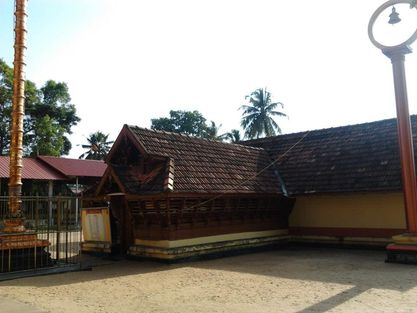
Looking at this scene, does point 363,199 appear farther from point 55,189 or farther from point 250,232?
point 55,189

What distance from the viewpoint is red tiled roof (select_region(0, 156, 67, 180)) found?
24438mm

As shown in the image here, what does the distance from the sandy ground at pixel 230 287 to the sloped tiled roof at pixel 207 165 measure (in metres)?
2.40

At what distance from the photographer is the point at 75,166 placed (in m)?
28.8

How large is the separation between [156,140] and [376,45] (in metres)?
7.15

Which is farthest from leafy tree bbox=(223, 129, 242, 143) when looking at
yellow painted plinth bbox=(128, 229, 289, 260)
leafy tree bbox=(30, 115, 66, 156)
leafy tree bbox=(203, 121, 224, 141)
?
yellow painted plinth bbox=(128, 229, 289, 260)

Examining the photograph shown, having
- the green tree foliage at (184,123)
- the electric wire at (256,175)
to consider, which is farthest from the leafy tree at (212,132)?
the electric wire at (256,175)

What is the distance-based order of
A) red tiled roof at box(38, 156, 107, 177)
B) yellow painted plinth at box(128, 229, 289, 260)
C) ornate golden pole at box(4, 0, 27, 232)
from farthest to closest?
red tiled roof at box(38, 156, 107, 177)
yellow painted plinth at box(128, 229, 289, 260)
ornate golden pole at box(4, 0, 27, 232)

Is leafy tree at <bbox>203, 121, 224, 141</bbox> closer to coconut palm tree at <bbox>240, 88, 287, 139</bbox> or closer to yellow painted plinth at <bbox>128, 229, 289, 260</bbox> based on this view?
coconut palm tree at <bbox>240, 88, 287, 139</bbox>

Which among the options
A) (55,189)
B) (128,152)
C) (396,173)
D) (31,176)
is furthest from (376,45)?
(55,189)

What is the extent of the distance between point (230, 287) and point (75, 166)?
74.1 feet

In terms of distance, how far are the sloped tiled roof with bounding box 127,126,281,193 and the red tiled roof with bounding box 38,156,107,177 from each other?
14474 mm

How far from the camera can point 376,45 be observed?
40.0 ft

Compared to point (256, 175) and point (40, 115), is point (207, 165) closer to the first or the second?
point (256, 175)

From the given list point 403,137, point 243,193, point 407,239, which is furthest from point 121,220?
point 403,137
